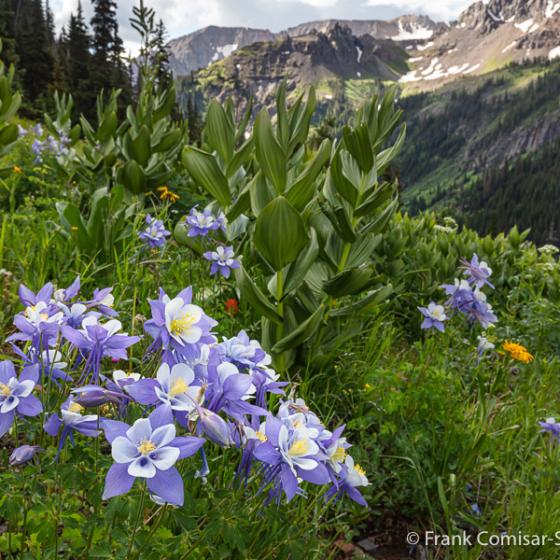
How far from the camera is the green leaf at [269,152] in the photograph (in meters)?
2.34

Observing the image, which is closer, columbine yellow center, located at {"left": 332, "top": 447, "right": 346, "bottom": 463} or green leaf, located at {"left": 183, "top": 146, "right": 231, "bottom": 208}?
columbine yellow center, located at {"left": 332, "top": 447, "right": 346, "bottom": 463}

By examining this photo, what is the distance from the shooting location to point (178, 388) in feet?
2.91

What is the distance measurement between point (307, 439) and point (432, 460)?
4.88 ft

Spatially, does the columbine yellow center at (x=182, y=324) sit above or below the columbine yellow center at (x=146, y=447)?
above

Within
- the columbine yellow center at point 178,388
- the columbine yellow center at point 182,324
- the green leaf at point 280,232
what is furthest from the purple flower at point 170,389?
the green leaf at point 280,232

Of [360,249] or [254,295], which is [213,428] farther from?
[360,249]

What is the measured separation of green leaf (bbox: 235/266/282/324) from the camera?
2.43 m

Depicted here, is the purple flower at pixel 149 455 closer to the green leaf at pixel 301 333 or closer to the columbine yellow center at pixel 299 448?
the columbine yellow center at pixel 299 448

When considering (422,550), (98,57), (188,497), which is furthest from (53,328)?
(98,57)

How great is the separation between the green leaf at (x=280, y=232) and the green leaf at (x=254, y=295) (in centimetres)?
17

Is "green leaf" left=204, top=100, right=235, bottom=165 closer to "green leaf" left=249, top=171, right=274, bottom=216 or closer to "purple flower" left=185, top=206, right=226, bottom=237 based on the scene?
"purple flower" left=185, top=206, right=226, bottom=237

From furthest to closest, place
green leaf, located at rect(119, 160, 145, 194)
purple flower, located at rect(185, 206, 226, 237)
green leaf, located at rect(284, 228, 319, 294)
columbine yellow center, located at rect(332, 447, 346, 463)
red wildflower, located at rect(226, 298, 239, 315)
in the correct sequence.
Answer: green leaf, located at rect(119, 160, 145, 194) → purple flower, located at rect(185, 206, 226, 237) → red wildflower, located at rect(226, 298, 239, 315) → green leaf, located at rect(284, 228, 319, 294) → columbine yellow center, located at rect(332, 447, 346, 463)

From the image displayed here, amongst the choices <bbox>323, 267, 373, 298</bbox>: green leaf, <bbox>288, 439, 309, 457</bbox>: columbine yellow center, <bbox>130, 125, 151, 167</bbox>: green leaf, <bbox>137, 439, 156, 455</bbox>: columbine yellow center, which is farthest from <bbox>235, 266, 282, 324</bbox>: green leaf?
<bbox>130, 125, 151, 167</bbox>: green leaf

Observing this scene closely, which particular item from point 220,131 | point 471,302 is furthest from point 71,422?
point 471,302
